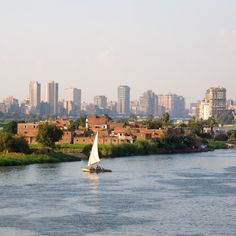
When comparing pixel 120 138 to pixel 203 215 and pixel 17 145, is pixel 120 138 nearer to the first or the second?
pixel 17 145

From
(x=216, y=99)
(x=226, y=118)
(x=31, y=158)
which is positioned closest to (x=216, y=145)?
(x=31, y=158)

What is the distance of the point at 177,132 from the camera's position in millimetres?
54625

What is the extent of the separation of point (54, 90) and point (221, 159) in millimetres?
142873

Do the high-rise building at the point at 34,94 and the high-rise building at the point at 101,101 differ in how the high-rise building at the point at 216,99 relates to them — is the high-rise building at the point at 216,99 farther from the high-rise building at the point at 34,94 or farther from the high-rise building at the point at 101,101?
the high-rise building at the point at 101,101

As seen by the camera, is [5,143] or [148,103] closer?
[5,143]

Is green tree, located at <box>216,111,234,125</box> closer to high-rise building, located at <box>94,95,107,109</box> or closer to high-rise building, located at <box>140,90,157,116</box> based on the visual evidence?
high-rise building, located at <box>140,90,157,116</box>

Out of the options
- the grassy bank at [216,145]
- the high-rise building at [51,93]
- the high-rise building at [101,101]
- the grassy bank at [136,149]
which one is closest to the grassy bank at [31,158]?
the grassy bank at [136,149]

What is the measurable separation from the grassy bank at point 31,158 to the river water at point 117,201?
3.10 feet

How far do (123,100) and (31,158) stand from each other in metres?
158

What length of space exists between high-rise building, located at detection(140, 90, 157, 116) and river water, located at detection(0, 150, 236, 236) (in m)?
156

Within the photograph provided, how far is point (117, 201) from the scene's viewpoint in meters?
21.6

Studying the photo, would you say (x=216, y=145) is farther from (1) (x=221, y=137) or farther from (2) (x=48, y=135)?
(2) (x=48, y=135)

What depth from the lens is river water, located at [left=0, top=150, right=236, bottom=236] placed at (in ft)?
57.7

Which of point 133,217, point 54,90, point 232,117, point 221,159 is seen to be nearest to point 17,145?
point 221,159
